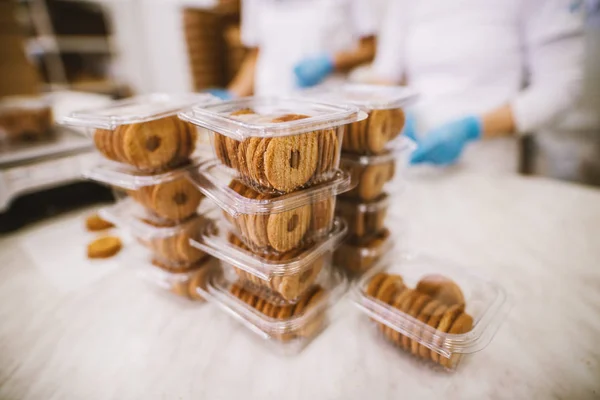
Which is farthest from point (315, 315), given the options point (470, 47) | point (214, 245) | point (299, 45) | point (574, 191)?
point (299, 45)

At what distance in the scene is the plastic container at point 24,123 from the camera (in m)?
1.23

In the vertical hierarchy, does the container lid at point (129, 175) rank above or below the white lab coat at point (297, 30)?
below

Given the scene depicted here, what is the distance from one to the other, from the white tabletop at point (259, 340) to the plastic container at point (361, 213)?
18 centimetres

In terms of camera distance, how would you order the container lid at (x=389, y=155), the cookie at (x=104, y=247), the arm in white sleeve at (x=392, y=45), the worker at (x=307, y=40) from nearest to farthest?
1. the container lid at (x=389, y=155)
2. the cookie at (x=104, y=247)
3. the arm in white sleeve at (x=392, y=45)
4. the worker at (x=307, y=40)

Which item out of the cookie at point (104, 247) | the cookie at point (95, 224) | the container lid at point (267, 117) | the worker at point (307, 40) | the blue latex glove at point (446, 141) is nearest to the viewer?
the container lid at point (267, 117)

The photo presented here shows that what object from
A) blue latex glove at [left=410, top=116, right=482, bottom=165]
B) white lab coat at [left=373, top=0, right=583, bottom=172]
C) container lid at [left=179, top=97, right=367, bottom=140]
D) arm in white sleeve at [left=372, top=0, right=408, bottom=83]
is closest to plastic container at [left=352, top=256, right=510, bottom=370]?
container lid at [left=179, top=97, right=367, bottom=140]

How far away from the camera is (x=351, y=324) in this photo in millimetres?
689

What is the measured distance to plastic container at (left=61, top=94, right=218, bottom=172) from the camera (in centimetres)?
62

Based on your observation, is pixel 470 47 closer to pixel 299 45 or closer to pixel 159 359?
pixel 299 45

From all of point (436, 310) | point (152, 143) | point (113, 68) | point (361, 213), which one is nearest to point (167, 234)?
point (152, 143)

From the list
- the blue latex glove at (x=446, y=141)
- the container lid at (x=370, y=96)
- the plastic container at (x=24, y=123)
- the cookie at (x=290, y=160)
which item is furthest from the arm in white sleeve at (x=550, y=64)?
the plastic container at (x=24, y=123)

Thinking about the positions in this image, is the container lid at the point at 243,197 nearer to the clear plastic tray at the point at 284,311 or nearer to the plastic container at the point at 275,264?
the plastic container at the point at 275,264

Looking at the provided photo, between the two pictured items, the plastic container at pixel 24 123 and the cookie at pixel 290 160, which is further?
the plastic container at pixel 24 123

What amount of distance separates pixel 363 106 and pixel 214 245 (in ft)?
1.31
